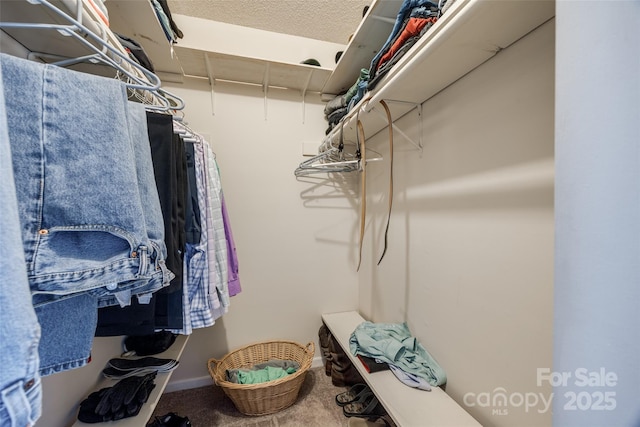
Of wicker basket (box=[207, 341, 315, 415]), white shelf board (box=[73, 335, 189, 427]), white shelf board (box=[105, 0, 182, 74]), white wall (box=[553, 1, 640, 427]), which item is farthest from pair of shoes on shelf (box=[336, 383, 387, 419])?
white shelf board (box=[105, 0, 182, 74])

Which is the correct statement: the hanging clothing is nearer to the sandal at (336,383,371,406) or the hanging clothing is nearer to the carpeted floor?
the carpeted floor

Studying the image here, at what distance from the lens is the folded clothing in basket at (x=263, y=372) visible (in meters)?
1.48

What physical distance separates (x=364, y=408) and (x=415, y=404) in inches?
19.6

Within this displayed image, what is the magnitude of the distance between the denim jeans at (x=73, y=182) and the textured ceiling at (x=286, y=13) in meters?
1.39

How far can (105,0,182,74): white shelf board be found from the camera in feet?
3.44

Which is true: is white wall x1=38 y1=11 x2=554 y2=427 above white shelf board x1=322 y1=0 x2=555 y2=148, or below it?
below

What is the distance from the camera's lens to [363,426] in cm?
125

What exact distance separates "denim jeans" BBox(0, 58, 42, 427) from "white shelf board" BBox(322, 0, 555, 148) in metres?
0.88

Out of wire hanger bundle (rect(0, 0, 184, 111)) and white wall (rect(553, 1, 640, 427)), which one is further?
wire hanger bundle (rect(0, 0, 184, 111))

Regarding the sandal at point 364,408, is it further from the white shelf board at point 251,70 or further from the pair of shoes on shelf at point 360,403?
the white shelf board at point 251,70

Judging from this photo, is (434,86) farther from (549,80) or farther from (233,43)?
(233,43)

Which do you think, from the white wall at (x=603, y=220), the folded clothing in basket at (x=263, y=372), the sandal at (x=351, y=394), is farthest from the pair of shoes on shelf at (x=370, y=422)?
the white wall at (x=603, y=220)

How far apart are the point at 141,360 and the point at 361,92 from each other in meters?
1.74

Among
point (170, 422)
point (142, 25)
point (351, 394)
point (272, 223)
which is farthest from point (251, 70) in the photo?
point (351, 394)
